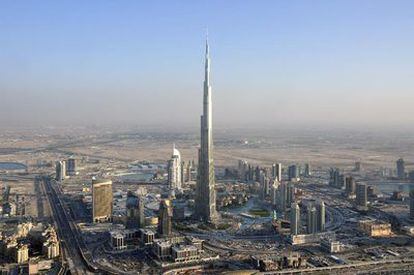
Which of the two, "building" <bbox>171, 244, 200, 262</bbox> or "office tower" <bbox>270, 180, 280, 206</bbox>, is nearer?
"building" <bbox>171, 244, 200, 262</bbox>

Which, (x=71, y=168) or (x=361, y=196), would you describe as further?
(x=71, y=168)

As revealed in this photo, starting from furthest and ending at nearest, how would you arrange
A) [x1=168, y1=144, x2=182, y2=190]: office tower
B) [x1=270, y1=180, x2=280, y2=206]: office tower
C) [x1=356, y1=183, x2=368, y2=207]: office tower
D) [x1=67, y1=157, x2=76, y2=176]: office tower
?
[x1=67, y1=157, x2=76, y2=176]: office tower → [x1=168, y1=144, x2=182, y2=190]: office tower → [x1=270, y1=180, x2=280, y2=206]: office tower → [x1=356, y1=183, x2=368, y2=207]: office tower

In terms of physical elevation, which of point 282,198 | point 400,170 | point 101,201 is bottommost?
point 282,198

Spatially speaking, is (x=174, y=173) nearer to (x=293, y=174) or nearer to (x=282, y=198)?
(x=282, y=198)

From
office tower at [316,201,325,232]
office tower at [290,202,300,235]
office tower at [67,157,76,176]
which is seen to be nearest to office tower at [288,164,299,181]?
office tower at [316,201,325,232]

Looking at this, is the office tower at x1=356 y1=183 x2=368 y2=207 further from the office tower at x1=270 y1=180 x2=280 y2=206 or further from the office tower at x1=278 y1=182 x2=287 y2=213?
the office tower at x1=270 y1=180 x2=280 y2=206

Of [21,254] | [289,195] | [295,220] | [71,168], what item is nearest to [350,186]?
[289,195]
